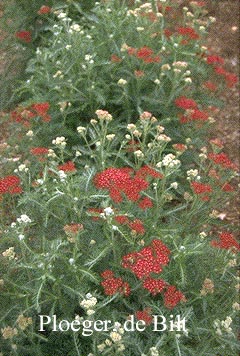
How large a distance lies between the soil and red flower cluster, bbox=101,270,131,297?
2331 millimetres

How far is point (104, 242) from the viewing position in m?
2.58

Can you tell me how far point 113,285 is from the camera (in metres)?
2.42

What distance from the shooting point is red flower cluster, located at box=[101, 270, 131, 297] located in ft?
7.90

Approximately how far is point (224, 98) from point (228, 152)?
710 mm

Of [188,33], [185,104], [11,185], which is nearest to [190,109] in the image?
[185,104]

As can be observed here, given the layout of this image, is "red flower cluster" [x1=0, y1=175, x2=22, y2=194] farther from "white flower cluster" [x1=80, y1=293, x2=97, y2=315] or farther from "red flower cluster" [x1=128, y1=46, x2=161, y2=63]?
"red flower cluster" [x1=128, y1=46, x2=161, y2=63]

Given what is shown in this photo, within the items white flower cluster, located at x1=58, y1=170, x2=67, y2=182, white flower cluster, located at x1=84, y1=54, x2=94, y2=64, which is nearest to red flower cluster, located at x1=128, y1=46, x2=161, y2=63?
white flower cluster, located at x1=84, y1=54, x2=94, y2=64

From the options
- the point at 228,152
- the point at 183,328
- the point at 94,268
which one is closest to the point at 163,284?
the point at 183,328

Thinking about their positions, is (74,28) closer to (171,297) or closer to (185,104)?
(185,104)

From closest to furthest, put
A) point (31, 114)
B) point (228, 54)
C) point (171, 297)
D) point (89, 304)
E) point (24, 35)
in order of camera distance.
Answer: point (89, 304) → point (171, 297) → point (31, 114) → point (24, 35) → point (228, 54)

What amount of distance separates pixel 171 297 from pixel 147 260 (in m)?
0.22

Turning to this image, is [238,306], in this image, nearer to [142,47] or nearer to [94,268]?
[94,268]

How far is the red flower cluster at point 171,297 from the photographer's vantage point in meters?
2.47

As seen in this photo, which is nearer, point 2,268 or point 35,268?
point 35,268
